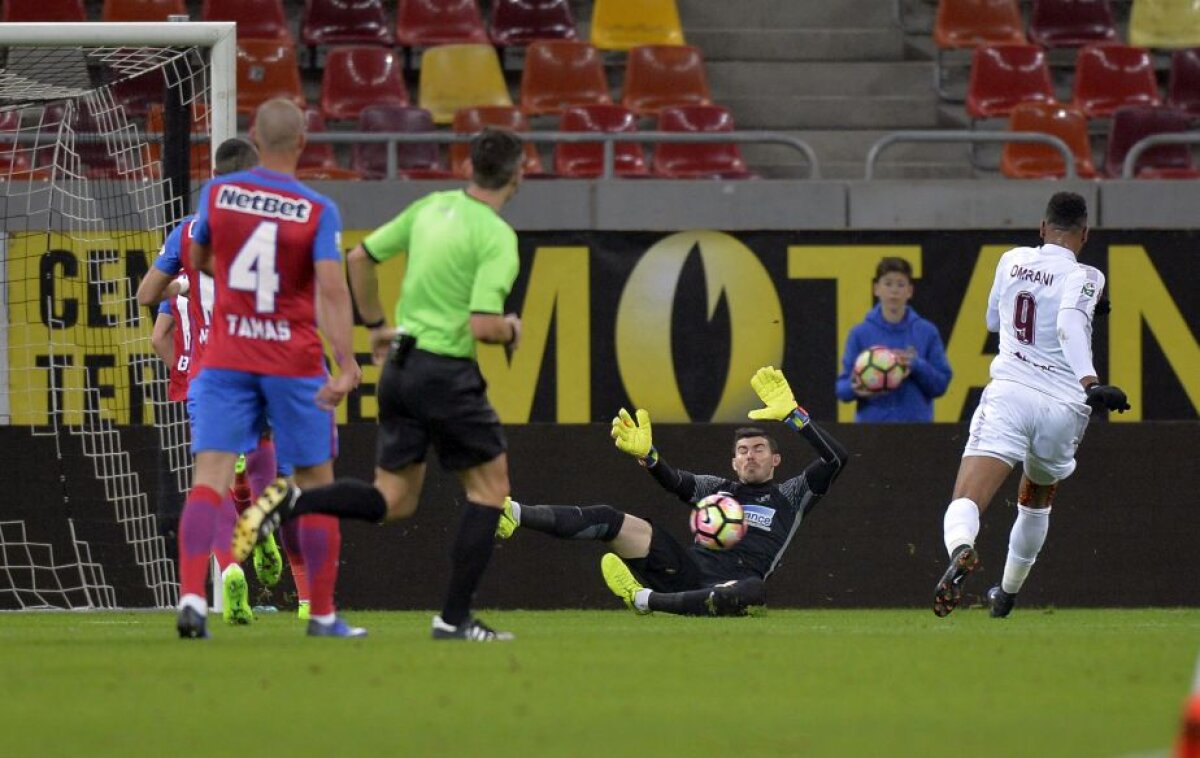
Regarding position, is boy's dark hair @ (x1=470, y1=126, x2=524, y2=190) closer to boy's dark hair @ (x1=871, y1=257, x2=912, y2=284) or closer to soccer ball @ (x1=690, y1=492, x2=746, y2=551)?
soccer ball @ (x1=690, y1=492, x2=746, y2=551)

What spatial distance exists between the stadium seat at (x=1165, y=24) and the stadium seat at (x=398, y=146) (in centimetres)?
644

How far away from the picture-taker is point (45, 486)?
1202cm

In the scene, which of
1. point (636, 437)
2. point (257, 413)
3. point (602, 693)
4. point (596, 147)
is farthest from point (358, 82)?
point (602, 693)

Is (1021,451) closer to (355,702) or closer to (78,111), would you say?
(355,702)

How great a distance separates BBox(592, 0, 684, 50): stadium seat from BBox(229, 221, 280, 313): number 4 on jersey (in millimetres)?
10238

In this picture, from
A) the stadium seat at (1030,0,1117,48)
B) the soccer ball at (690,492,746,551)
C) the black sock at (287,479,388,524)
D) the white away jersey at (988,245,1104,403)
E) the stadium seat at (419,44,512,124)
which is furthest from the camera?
the stadium seat at (1030,0,1117,48)

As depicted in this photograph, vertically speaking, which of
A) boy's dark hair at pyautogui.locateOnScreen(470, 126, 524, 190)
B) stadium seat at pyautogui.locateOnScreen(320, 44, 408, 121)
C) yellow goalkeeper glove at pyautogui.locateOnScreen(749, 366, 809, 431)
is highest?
boy's dark hair at pyautogui.locateOnScreen(470, 126, 524, 190)

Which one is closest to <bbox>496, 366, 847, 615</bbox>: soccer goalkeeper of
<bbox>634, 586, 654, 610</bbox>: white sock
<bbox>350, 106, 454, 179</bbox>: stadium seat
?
<bbox>634, 586, 654, 610</bbox>: white sock

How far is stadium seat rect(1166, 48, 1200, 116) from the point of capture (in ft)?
56.7

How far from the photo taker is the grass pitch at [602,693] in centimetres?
470

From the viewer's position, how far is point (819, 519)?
39.5 feet

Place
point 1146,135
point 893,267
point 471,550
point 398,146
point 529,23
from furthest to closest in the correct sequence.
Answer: point 529,23, point 1146,135, point 398,146, point 893,267, point 471,550

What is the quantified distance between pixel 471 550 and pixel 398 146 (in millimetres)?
8456

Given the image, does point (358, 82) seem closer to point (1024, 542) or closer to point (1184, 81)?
point (1184, 81)
